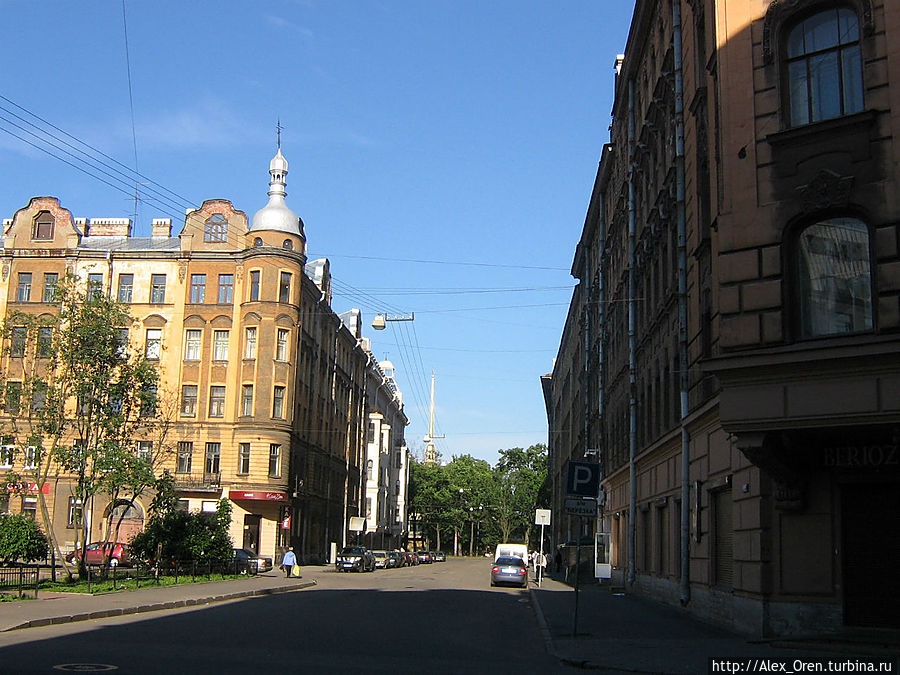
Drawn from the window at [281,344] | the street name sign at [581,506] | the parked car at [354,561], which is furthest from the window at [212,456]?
the street name sign at [581,506]

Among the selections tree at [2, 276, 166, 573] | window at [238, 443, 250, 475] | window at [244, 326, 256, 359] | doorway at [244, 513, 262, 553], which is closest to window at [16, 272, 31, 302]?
window at [244, 326, 256, 359]

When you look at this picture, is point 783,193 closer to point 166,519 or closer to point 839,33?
point 839,33

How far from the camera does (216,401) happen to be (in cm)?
5788

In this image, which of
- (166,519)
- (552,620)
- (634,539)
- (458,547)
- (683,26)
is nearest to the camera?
(552,620)

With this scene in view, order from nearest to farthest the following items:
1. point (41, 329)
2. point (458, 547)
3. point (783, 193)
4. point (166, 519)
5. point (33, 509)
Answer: point (783, 193)
point (41, 329)
point (166, 519)
point (33, 509)
point (458, 547)

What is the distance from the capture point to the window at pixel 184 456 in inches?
2256

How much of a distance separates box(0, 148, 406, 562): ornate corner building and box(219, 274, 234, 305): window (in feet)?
0.20

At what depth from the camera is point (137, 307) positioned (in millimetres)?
58844

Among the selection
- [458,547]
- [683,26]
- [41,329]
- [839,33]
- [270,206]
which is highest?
[270,206]

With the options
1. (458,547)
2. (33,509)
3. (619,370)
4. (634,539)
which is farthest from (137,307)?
(458,547)

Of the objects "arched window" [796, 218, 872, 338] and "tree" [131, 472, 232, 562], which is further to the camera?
"tree" [131, 472, 232, 562]

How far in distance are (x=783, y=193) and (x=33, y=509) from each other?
5079 cm

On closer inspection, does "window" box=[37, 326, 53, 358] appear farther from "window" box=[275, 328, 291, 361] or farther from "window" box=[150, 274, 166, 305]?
"window" box=[150, 274, 166, 305]

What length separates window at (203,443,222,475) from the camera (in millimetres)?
57094
